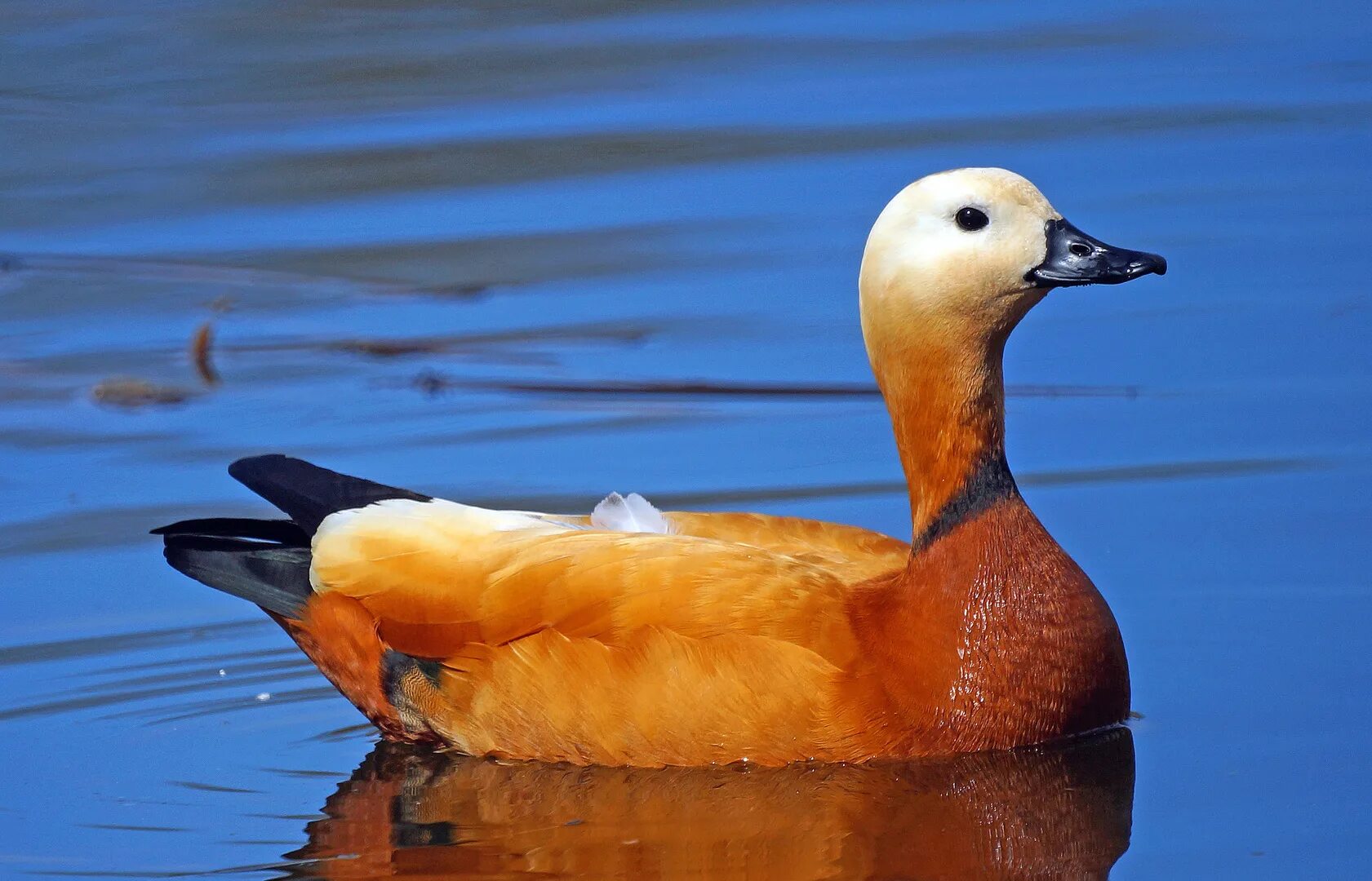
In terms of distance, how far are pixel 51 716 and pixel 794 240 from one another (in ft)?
17.1

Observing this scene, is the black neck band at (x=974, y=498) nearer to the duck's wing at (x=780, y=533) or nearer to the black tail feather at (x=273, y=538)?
the duck's wing at (x=780, y=533)

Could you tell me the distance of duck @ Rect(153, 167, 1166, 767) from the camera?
20.9ft

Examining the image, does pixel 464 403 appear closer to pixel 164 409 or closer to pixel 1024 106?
pixel 164 409

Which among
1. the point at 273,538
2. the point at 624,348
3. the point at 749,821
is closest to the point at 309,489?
the point at 273,538

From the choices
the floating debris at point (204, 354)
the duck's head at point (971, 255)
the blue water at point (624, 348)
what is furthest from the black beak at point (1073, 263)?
the floating debris at point (204, 354)

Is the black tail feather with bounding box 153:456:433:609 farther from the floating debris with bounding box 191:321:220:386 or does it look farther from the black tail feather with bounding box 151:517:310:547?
the floating debris with bounding box 191:321:220:386

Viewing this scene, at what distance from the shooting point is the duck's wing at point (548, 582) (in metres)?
6.43

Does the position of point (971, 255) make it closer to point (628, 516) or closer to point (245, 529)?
point (628, 516)

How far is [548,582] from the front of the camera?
661 centimetres

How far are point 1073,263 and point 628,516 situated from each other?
59.4 inches

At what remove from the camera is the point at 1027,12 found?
1566cm

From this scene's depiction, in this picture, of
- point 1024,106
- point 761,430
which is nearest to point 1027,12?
point 1024,106

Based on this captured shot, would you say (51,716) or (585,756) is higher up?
(51,716)

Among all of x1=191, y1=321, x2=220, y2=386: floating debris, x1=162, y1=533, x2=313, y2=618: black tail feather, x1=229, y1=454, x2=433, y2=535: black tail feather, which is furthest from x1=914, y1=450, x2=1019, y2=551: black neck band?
x1=191, y1=321, x2=220, y2=386: floating debris
